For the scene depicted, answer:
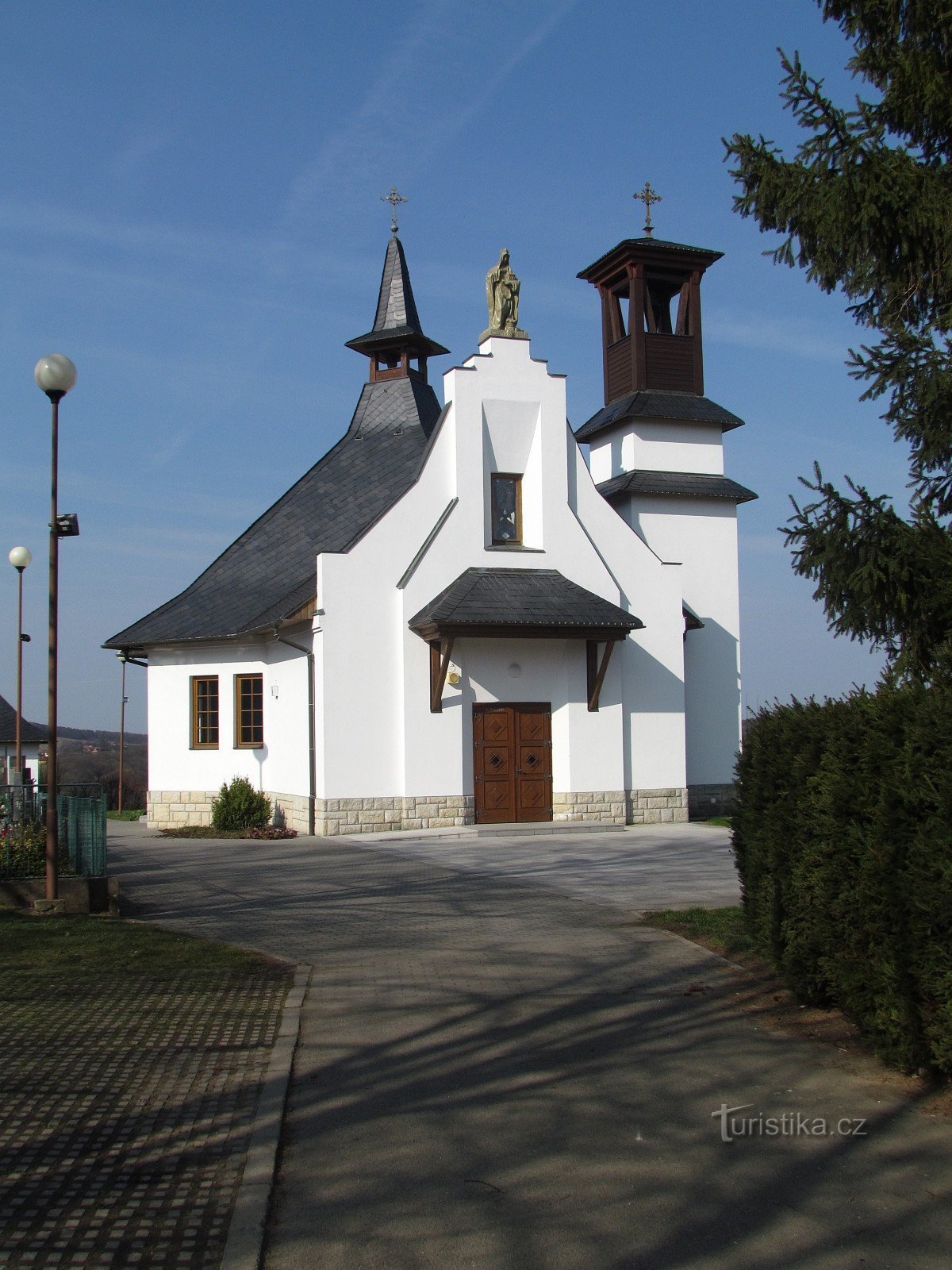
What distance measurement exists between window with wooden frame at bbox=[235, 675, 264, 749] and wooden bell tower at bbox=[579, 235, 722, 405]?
1096 centimetres

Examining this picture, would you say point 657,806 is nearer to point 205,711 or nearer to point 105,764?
point 205,711

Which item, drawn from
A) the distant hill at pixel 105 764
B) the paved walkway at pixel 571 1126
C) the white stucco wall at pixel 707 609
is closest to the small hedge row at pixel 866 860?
the paved walkway at pixel 571 1126

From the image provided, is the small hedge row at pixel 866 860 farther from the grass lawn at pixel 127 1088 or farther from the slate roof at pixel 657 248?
the slate roof at pixel 657 248

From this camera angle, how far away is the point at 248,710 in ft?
80.6

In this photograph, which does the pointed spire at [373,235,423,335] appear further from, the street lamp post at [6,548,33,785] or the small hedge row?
the small hedge row

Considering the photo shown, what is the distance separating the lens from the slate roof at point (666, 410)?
86.0ft

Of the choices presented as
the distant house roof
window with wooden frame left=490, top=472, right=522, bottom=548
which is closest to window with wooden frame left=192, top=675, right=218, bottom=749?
the distant house roof

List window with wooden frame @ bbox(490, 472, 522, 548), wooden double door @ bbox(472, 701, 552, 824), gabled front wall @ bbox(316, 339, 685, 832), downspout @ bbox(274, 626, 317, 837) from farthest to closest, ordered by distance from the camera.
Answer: window with wooden frame @ bbox(490, 472, 522, 548), wooden double door @ bbox(472, 701, 552, 824), downspout @ bbox(274, 626, 317, 837), gabled front wall @ bbox(316, 339, 685, 832)

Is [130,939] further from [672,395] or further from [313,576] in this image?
[672,395]

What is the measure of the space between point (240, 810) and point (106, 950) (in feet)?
45.9

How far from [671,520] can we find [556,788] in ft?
24.2

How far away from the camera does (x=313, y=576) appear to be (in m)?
23.5

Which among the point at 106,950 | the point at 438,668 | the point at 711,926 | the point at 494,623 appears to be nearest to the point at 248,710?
the point at 438,668

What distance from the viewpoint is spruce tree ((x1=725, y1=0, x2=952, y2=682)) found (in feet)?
31.3
